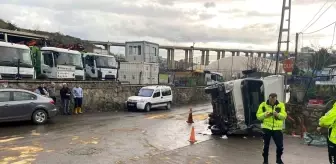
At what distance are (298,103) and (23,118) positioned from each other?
38.5 feet

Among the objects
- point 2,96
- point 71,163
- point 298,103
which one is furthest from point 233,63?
point 71,163

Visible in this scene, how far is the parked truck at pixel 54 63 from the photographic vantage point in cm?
2222

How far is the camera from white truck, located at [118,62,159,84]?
33719 mm

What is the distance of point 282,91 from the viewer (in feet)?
43.6

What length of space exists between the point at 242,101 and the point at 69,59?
47.7 feet

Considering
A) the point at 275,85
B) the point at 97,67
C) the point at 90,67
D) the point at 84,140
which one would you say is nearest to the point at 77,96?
the point at 97,67

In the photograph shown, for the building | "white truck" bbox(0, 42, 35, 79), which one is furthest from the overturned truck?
the building

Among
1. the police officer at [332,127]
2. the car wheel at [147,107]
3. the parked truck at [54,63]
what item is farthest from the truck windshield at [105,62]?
the police officer at [332,127]

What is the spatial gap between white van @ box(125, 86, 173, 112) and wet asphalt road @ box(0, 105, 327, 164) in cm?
807

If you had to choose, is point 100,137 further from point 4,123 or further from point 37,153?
point 4,123

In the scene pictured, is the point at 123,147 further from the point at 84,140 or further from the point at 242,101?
the point at 242,101

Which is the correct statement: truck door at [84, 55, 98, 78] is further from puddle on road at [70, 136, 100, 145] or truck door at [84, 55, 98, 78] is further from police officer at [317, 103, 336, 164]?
Answer: police officer at [317, 103, 336, 164]

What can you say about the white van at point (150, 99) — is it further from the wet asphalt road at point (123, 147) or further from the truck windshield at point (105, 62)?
the wet asphalt road at point (123, 147)

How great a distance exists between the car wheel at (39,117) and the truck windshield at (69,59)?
27.2ft
